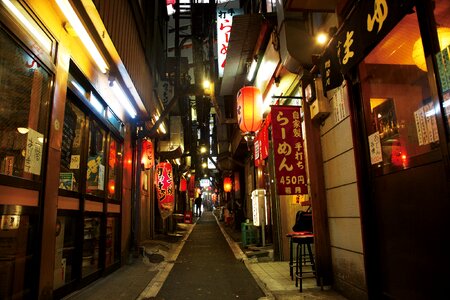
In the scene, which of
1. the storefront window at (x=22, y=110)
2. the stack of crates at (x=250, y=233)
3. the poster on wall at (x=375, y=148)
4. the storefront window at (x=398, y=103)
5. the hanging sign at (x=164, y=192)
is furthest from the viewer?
the hanging sign at (x=164, y=192)

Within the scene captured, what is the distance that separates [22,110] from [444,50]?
266 inches

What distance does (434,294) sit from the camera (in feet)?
15.7

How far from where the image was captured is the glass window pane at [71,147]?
25.4 feet

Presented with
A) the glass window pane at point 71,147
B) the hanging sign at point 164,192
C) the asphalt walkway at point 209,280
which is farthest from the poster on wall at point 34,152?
the hanging sign at point 164,192

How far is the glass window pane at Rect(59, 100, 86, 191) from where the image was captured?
773 centimetres

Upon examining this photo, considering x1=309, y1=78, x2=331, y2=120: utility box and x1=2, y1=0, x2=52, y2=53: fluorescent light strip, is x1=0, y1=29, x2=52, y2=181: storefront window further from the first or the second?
x1=309, y1=78, x2=331, y2=120: utility box

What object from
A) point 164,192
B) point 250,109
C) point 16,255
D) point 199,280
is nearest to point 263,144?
point 250,109

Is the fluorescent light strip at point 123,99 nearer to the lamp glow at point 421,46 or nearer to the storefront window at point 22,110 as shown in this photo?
the storefront window at point 22,110

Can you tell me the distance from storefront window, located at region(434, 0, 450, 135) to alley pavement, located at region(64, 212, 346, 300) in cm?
525

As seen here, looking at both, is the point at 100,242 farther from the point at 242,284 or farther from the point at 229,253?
the point at 229,253

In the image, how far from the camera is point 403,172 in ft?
17.8

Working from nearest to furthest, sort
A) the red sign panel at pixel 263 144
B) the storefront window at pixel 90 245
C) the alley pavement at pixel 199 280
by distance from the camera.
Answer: the alley pavement at pixel 199 280 → the storefront window at pixel 90 245 → the red sign panel at pixel 263 144

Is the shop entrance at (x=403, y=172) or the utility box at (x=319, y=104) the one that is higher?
the utility box at (x=319, y=104)

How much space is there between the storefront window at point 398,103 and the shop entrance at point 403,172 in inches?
0.6
